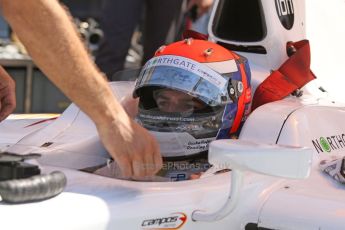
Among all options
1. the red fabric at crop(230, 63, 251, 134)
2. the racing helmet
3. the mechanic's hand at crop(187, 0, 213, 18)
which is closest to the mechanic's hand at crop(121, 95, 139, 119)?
the racing helmet

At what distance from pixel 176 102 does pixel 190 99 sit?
4cm

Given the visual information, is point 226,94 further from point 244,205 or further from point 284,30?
point 284,30

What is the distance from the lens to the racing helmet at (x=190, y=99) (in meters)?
1.96

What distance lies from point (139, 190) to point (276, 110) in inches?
23.0

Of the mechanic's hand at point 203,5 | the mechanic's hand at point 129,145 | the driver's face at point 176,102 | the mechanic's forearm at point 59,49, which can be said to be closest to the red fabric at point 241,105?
the driver's face at point 176,102

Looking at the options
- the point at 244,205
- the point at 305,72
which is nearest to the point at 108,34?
the point at 305,72

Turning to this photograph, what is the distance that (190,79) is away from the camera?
1952mm

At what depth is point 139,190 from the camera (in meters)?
1.58

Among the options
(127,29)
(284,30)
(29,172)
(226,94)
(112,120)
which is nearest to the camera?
(29,172)

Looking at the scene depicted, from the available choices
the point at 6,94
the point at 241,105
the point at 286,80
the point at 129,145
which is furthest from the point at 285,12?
the point at 129,145

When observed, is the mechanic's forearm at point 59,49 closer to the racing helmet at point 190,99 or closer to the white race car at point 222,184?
the white race car at point 222,184

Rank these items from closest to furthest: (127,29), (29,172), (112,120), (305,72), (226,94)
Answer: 1. (29,172)
2. (112,120)
3. (226,94)
4. (305,72)
5. (127,29)

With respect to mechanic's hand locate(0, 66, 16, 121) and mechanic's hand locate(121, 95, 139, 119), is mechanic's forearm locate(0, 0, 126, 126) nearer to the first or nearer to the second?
mechanic's hand locate(0, 66, 16, 121)

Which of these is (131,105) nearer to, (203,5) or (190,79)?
(190,79)
